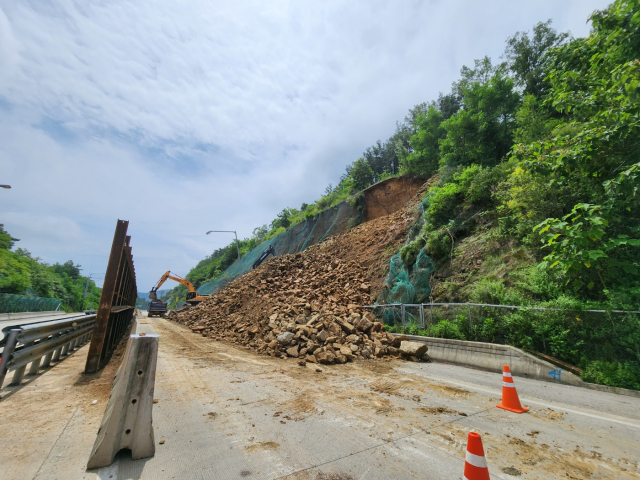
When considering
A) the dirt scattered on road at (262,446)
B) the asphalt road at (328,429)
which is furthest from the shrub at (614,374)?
the dirt scattered on road at (262,446)

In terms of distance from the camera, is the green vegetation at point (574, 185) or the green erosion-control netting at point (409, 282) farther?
the green erosion-control netting at point (409, 282)

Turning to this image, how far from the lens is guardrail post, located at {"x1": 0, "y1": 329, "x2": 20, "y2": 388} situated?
13.3ft

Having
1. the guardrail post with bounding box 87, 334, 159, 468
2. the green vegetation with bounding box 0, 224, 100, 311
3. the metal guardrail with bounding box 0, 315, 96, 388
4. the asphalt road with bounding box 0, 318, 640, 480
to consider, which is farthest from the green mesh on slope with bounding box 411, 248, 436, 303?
the green vegetation with bounding box 0, 224, 100, 311

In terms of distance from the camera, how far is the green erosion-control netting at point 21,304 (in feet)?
106

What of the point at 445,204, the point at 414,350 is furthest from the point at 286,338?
the point at 445,204

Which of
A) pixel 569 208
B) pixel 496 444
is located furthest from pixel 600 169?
pixel 496 444

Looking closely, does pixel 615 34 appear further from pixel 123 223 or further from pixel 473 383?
pixel 123 223

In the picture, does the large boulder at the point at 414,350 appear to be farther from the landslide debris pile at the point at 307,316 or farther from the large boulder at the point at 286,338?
the large boulder at the point at 286,338

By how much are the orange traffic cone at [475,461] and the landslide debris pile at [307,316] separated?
608cm

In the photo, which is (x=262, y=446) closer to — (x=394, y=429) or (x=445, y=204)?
(x=394, y=429)

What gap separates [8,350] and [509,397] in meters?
7.29

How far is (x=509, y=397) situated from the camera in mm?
4402

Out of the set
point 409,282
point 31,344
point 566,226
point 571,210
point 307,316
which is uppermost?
point 571,210

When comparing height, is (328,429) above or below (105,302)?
below
